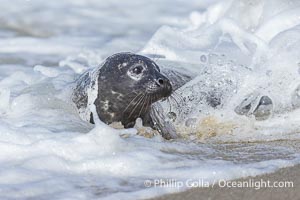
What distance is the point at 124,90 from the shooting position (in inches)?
A: 181

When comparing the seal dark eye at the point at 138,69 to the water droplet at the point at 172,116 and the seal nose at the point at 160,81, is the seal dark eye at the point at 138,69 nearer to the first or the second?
the seal nose at the point at 160,81

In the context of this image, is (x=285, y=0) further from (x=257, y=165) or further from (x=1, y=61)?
(x=257, y=165)

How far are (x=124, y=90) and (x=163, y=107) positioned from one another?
0.43 metres

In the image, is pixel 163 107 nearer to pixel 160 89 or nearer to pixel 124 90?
pixel 124 90

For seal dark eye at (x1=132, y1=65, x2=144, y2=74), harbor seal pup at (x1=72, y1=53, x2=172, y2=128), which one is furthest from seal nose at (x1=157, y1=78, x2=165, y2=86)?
seal dark eye at (x1=132, y1=65, x2=144, y2=74)

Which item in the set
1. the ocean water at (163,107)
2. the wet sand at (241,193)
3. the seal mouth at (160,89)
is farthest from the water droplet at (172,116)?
the wet sand at (241,193)

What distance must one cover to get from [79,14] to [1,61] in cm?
282

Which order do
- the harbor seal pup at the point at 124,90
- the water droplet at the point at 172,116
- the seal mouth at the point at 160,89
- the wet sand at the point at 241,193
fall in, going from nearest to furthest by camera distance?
the wet sand at the point at 241,193 → the seal mouth at the point at 160,89 → the harbor seal pup at the point at 124,90 → the water droplet at the point at 172,116

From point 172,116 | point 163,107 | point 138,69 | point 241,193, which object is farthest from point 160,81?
point 241,193

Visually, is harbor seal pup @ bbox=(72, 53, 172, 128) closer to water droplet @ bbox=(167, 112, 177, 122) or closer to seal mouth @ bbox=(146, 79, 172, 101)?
seal mouth @ bbox=(146, 79, 172, 101)

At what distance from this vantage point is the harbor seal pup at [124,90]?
4.52 meters

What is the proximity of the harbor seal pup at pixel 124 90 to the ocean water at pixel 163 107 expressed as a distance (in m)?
0.21

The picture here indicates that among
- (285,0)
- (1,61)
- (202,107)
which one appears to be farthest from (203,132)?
(1,61)

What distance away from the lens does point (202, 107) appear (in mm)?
4852
